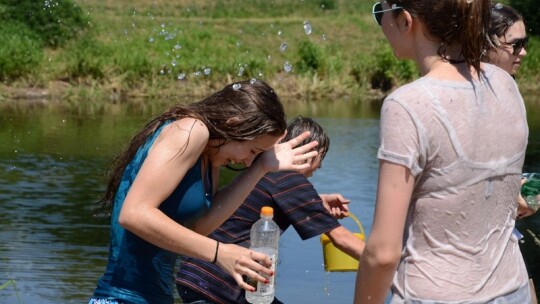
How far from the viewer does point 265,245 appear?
12.8 ft

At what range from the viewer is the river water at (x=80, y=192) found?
301 inches

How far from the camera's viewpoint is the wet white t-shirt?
272 centimetres

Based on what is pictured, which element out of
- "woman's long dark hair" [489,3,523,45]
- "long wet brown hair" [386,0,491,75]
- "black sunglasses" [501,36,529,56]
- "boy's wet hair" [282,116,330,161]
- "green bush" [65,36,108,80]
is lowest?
"green bush" [65,36,108,80]

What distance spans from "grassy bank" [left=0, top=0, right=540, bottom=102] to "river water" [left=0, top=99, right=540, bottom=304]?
2234mm

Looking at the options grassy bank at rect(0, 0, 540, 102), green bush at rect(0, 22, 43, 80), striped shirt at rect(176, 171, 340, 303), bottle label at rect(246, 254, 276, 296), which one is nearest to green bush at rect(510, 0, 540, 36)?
grassy bank at rect(0, 0, 540, 102)

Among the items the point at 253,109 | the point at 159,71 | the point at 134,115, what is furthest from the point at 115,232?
the point at 159,71

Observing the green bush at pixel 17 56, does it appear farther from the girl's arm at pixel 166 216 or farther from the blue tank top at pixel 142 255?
the girl's arm at pixel 166 216

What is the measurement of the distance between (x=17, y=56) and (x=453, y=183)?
20.8 meters

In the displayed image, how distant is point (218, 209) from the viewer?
3605mm

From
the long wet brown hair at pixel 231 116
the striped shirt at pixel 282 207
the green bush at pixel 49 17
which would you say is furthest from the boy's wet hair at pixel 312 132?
the green bush at pixel 49 17

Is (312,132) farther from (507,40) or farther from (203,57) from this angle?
(203,57)

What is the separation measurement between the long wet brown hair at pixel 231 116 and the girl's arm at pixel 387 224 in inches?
33.4

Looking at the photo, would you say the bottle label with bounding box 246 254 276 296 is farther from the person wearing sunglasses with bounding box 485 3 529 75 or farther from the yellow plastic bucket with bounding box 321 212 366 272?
the yellow plastic bucket with bounding box 321 212 366 272

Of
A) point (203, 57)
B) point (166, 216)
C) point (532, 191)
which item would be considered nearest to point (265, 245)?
point (166, 216)
